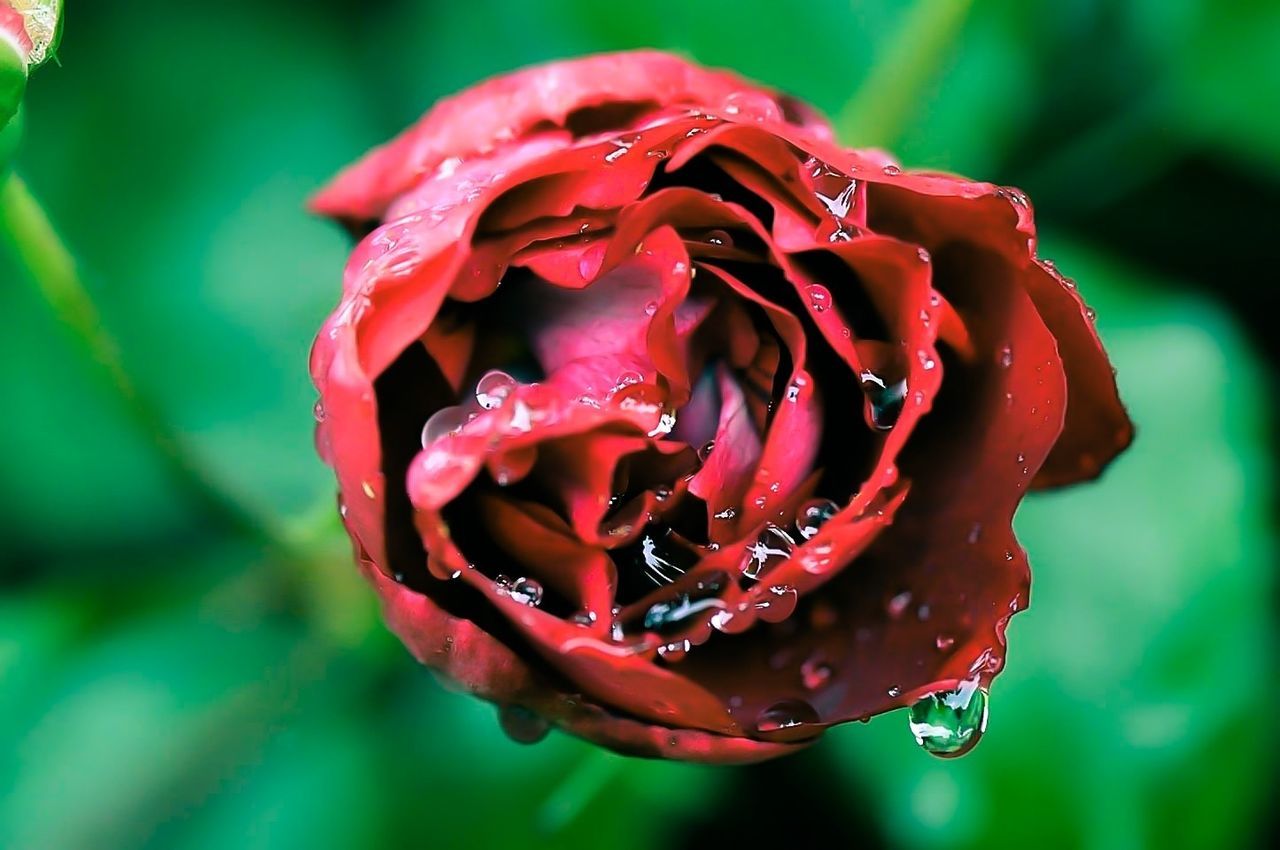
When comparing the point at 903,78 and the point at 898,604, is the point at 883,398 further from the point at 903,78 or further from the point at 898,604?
the point at 903,78

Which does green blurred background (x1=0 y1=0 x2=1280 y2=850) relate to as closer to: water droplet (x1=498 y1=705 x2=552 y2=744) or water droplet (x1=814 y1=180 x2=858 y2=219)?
water droplet (x1=498 y1=705 x2=552 y2=744)

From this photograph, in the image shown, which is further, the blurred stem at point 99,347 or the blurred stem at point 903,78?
the blurred stem at point 903,78

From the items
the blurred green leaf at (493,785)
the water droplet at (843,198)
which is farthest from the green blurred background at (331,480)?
the water droplet at (843,198)

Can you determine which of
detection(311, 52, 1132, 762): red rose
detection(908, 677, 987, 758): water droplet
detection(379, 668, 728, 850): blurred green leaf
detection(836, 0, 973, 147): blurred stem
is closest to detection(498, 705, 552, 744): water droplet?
detection(311, 52, 1132, 762): red rose

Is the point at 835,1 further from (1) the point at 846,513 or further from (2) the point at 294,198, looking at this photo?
(1) the point at 846,513

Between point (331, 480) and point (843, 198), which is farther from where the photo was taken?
point (331, 480)

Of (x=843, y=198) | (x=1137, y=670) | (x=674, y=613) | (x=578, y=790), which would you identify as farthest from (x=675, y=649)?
(x=1137, y=670)

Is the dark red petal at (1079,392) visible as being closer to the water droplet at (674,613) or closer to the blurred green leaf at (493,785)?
the water droplet at (674,613)
